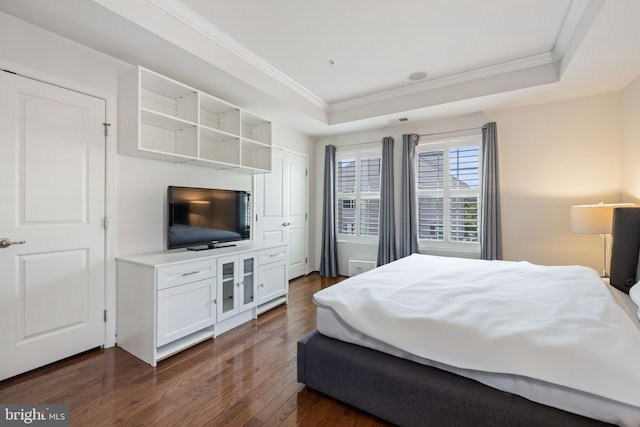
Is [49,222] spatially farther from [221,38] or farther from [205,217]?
[221,38]

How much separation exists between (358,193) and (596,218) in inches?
112

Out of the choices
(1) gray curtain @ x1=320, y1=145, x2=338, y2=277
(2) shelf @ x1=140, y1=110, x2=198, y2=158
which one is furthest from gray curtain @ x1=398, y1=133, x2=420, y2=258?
(2) shelf @ x1=140, y1=110, x2=198, y2=158

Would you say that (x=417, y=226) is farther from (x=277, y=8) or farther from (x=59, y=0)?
(x=59, y=0)

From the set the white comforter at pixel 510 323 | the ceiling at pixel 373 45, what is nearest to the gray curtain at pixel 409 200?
the ceiling at pixel 373 45

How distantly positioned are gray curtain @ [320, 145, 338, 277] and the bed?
2.64 m

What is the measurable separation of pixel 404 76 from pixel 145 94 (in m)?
2.71

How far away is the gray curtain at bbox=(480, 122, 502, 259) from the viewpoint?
3.50 metres

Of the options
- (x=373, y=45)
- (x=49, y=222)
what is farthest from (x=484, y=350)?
(x=49, y=222)

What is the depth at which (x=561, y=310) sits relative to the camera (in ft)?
4.96

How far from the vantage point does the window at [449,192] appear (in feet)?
12.4

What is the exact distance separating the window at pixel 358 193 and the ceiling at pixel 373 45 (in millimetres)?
1138

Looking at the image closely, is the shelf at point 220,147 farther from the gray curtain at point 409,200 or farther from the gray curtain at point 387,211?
the gray curtain at point 409,200

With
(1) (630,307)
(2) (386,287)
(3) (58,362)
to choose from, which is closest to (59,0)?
(3) (58,362)

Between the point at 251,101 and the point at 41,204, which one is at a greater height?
the point at 251,101
